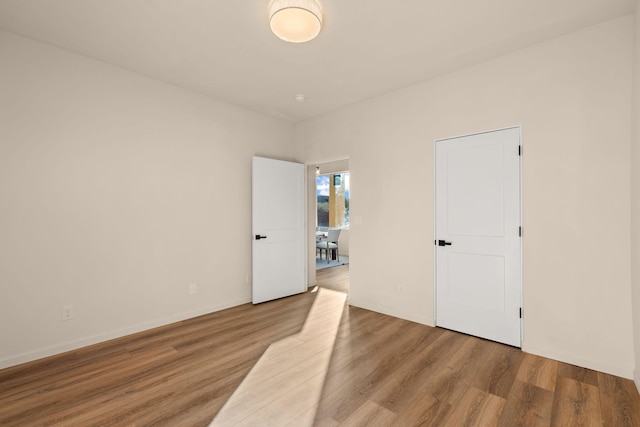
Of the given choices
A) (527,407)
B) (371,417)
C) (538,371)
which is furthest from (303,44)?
(538,371)

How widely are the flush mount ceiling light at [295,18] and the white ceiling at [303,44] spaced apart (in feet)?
0.56

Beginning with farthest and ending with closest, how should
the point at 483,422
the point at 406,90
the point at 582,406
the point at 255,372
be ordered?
the point at 406,90 < the point at 255,372 < the point at 582,406 < the point at 483,422

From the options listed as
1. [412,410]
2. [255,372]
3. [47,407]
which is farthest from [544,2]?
[47,407]

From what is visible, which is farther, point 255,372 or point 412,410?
point 255,372

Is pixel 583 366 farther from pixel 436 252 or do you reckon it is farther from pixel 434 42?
pixel 434 42

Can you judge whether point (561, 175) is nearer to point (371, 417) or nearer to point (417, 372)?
point (417, 372)

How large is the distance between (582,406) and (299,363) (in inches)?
77.6

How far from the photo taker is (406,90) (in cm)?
362

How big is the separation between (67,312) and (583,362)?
4.54 meters

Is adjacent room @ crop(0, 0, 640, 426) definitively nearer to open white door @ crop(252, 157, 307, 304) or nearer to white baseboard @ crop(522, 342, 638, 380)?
white baseboard @ crop(522, 342, 638, 380)

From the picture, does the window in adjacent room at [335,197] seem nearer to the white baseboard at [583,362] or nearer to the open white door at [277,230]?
the open white door at [277,230]

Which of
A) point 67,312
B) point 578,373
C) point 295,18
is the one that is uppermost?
point 295,18

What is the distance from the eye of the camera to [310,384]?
223 cm

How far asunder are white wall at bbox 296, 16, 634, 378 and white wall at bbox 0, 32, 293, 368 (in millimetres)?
2480
